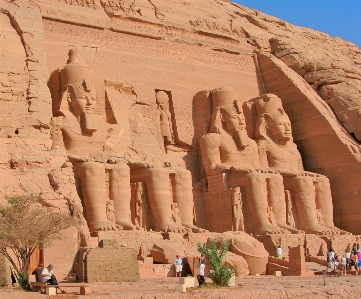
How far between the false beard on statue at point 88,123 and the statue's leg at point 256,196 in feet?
11.5

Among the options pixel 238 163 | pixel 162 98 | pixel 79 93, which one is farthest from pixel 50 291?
pixel 162 98

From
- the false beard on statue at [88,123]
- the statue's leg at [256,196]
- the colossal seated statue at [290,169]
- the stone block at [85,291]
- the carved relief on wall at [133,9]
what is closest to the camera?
the stone block at [85,291]

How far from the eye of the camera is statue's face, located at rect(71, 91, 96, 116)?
15.5 meters

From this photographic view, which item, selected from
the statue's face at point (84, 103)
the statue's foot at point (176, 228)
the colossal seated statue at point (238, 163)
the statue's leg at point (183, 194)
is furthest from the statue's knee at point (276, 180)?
the statue's face at point (84, 103)

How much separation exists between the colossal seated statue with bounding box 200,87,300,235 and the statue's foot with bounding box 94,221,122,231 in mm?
3453

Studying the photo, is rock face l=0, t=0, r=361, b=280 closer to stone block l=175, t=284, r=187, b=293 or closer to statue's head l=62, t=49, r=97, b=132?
statue's head l=62, t=49, r=97, b=132

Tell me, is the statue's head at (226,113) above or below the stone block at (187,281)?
above

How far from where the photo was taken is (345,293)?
9164mm

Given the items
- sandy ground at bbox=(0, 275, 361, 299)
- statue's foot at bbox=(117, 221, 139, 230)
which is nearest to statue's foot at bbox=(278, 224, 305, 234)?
statue's foot at bbox=(117, 221, 139, 230)

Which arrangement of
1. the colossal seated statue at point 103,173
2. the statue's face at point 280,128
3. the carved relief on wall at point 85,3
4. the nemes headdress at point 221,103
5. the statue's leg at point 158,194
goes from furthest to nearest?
the statue's face at point 280,128, the carved relief on wall at point 85,3, the nemes headdress at point 221,103, the statue's leg at point 158,194, the colossal seated statue at point 103,173

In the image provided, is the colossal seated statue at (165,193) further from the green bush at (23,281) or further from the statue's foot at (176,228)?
the green bush at (23,281)

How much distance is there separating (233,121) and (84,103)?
394cm

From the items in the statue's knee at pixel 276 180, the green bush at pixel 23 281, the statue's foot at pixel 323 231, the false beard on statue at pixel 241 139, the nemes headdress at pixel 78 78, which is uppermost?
the nemes headdress at pixel 78 78

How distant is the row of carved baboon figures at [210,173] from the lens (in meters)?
14.5
